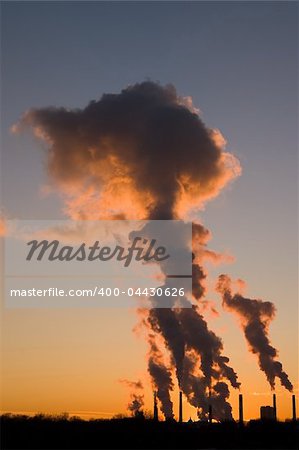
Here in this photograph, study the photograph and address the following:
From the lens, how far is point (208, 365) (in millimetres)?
66250

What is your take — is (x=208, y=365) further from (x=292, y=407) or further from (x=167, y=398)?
(x=292, y=407)

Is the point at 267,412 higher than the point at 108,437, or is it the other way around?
the point at 267,412

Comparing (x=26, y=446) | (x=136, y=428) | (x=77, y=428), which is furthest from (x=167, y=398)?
(x=26, y=446)

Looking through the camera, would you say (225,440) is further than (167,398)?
No

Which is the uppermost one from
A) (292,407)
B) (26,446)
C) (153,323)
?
(153,323)

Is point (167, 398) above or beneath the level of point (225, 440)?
above

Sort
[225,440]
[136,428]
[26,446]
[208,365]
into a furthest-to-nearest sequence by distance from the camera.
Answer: [208,365], [136,428], [225,440], [26,446]

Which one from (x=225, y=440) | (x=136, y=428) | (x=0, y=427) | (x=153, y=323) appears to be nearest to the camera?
(x=0, y=427)

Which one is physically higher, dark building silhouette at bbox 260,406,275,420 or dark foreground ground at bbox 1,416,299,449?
dark building silhouette at bbox 260,406,275,420

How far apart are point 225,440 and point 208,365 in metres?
23.7

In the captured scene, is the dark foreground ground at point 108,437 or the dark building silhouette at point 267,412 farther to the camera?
the dark building silhouette at point 267,412

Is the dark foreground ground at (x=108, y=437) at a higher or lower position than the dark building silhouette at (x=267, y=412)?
lower

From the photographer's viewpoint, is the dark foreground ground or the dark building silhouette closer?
the dark foreground ground

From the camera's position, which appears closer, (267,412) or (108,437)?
(108,437)
